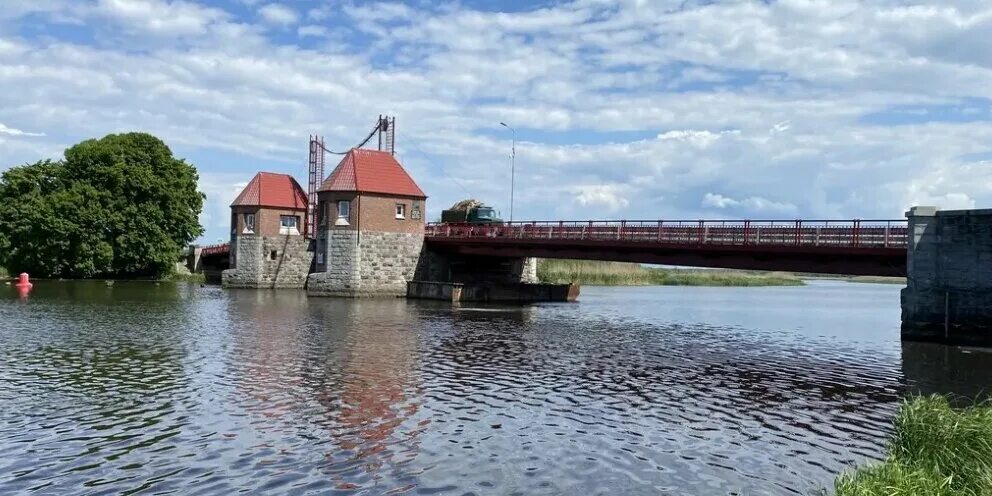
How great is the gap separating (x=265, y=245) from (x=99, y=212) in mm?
16404

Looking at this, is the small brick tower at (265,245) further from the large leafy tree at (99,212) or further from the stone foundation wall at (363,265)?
the large leafy tree at (99,212)

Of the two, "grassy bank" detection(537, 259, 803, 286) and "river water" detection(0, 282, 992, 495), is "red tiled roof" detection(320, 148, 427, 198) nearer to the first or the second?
"river water" detection(0, 282, 992, 495)

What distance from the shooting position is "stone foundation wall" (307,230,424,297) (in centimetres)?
5853

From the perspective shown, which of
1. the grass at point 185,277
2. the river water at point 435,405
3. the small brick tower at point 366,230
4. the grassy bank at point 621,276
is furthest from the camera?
the grassy bank at point 621,276

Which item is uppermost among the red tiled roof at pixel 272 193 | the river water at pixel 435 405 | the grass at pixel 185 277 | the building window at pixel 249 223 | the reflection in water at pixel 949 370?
the red tiled roof at pixel 272 193

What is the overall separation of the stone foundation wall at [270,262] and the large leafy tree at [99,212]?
10.5 m

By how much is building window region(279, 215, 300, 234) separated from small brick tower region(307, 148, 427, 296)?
342 inches

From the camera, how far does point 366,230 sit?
59.0m

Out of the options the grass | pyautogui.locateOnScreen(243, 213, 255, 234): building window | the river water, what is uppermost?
pyautogui.locateOnScreen(243, 213, 255, 234): building window

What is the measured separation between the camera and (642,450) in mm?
14656

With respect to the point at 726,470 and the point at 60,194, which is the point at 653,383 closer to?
the point at 726,470

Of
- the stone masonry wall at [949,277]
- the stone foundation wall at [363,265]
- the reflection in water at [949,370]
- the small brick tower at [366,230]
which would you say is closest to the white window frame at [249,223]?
the small brick tower at [366,230]

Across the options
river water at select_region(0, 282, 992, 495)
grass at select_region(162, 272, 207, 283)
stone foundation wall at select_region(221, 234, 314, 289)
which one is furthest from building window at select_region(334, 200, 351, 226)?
grass at select_region(162, 272, 207, 283)

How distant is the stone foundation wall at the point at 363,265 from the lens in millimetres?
58531
